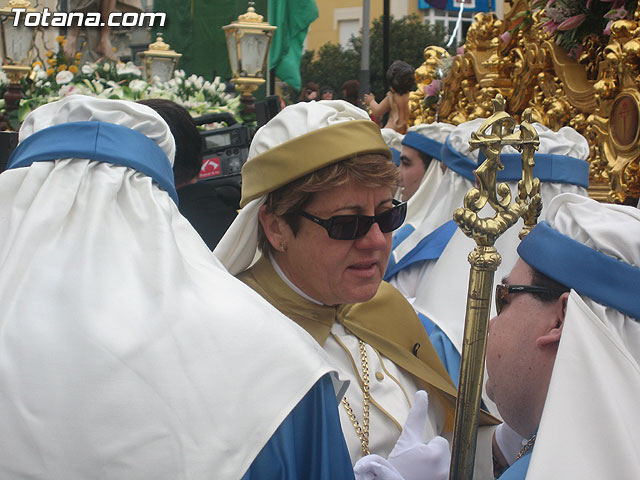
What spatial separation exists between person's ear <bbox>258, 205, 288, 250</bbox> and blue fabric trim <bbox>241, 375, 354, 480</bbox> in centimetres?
93

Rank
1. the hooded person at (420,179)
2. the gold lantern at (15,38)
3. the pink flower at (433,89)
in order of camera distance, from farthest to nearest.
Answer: the gold lantern at (15,38), the pink flower at (433,89), the hooded person at (420,179)

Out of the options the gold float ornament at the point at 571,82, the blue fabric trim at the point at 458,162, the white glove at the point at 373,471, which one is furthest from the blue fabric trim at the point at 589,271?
the blue fabric trim at the point at 458,162

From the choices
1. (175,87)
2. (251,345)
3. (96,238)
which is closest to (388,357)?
(251,345)

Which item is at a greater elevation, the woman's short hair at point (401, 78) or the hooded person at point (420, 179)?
the woman's short hair at point (401, 78)

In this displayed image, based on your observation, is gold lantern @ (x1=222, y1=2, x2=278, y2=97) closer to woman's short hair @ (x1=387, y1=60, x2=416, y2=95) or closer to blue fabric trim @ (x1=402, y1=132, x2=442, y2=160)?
woman's short hair @ (x1=387, y1=60, x2=416, y2=95)

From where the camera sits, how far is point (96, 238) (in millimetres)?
1633

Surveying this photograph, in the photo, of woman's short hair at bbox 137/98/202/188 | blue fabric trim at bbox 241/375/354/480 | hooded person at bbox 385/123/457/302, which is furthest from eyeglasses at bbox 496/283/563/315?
hooded person at bbox 385/123/457/302


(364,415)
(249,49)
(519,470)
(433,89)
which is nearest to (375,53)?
(249,49)

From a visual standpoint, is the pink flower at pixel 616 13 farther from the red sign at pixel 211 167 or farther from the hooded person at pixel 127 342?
the hooded person at pixel 127 342

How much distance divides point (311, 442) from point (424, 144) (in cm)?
412

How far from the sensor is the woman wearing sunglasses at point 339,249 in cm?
250

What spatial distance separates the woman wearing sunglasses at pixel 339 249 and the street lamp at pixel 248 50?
14.6ft

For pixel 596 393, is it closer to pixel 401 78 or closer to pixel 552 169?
pixel 552 169

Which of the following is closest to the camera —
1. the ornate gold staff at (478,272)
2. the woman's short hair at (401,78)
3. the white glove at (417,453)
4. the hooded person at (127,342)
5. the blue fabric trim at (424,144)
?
the hooded person at (127,342)
